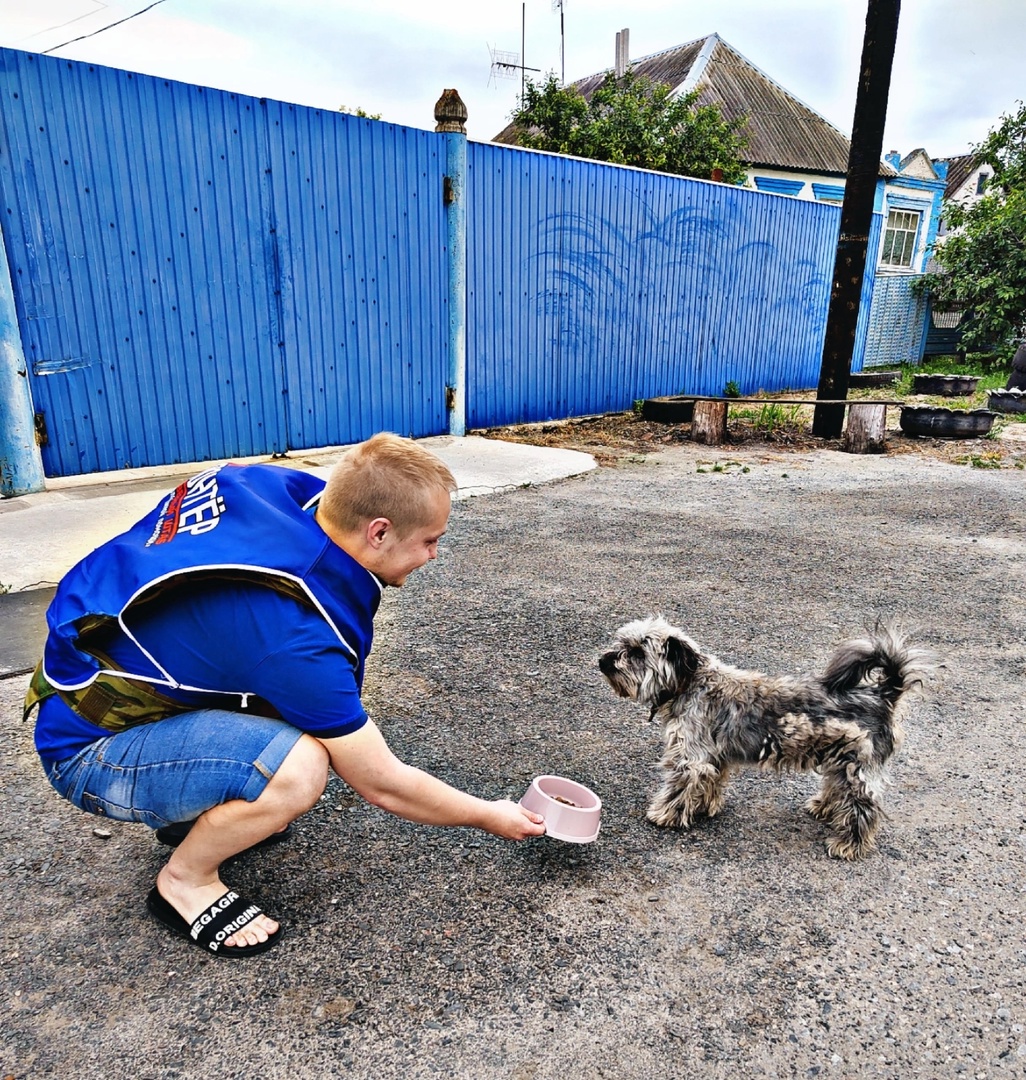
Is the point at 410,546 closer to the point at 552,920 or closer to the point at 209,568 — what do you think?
the point at 209,568

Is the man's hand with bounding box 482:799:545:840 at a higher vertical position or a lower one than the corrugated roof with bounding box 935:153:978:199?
lower

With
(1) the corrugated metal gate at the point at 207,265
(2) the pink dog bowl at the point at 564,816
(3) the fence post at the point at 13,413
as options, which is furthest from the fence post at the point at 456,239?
(2) the pink dog bowl at the point at 564,816

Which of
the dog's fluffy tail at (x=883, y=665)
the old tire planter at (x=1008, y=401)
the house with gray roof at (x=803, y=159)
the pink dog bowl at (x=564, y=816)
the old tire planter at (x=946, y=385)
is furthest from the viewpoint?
the house with gray roof at (x=803, y=159)

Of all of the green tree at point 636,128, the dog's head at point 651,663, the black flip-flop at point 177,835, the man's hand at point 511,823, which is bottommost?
the black flip-flop at point 177,835

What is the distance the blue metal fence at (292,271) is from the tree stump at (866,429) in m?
3.08

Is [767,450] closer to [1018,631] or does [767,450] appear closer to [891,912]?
[1018,631]

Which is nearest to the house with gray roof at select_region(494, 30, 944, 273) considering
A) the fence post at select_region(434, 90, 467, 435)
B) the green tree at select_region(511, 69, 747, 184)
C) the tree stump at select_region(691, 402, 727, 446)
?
the green tree at select_region(511, 69, 747, 184)

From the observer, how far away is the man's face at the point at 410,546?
6.54 feet

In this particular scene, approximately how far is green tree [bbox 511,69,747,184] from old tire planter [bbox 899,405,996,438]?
10.3 metres

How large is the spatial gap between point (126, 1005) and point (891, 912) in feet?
6.74

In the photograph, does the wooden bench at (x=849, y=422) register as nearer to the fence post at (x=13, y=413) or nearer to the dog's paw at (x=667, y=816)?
the fence post at (x=13, y=413)

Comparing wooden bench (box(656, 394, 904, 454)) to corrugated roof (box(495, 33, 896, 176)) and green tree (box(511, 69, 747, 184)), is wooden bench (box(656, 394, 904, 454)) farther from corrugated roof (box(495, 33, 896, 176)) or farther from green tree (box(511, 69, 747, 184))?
corrugated roof (box(495, 33, 896, 176))

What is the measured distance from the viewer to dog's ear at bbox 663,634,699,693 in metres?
2.69

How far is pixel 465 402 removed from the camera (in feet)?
30.2
